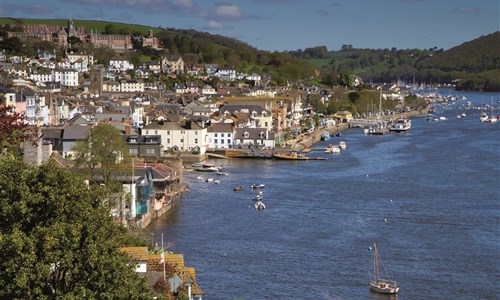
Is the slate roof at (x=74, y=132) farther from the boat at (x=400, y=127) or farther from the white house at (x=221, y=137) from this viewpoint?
the boat at (x=400, y=127)

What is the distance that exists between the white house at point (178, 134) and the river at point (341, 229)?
55.4 inches

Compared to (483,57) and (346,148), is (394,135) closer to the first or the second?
(346,148)

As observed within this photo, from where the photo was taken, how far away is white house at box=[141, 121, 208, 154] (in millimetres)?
27203

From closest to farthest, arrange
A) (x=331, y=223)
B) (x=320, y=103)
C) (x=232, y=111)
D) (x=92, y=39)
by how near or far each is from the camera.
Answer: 1. (x=331, y=223)
2. (x=232, y=111)
3. (x=320, y=103)
4. (x=92, y=39)

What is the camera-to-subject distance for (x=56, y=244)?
6.00 meters

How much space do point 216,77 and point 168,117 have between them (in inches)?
1005

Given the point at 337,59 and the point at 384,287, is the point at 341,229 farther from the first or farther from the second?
the point at 337,59

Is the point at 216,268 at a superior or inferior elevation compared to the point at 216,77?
inferior

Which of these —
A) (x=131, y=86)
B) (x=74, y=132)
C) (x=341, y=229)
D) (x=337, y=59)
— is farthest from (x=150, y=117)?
(x=337, y=59)

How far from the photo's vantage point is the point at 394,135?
125ft

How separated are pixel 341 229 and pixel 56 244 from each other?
9.70 m

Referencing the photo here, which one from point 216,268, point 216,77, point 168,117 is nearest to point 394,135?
point 168,117

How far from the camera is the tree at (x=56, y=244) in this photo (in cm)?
589

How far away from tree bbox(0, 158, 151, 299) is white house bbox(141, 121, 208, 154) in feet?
68.0
